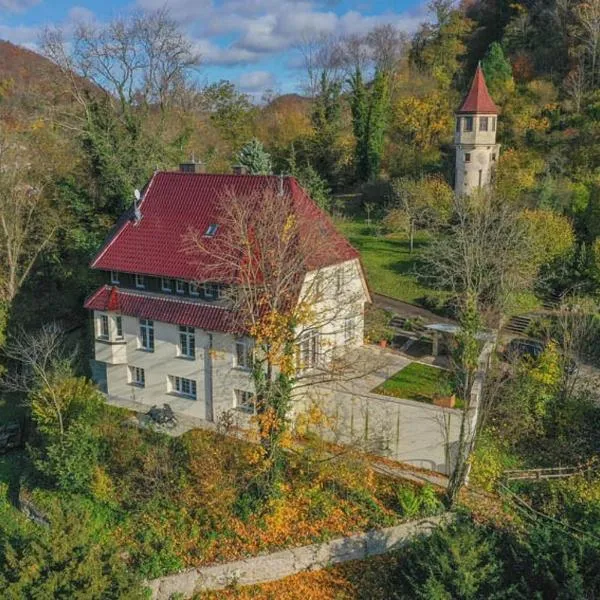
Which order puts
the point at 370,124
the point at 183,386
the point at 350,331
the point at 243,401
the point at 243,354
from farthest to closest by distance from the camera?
the point at 370,124 < the point at 350,331 < the point at 183,386 < the point at 243,401 < the point at 243,354

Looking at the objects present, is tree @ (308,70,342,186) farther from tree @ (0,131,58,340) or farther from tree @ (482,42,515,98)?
tree @ (0,131,58,340)

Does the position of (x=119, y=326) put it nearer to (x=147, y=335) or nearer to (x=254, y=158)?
(x=147, y=335)

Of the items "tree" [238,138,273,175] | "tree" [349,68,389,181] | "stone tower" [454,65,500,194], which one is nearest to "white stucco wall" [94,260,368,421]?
"tree" [238,138,273,175]

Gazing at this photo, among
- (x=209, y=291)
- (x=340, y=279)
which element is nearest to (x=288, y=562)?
(x=209, y=291)

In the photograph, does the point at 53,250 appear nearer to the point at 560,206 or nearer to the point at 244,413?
the point at 244,413

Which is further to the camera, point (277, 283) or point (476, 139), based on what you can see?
point (476, 139)

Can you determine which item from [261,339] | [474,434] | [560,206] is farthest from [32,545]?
[560,206]

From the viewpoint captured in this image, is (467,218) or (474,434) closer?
(474,434)
